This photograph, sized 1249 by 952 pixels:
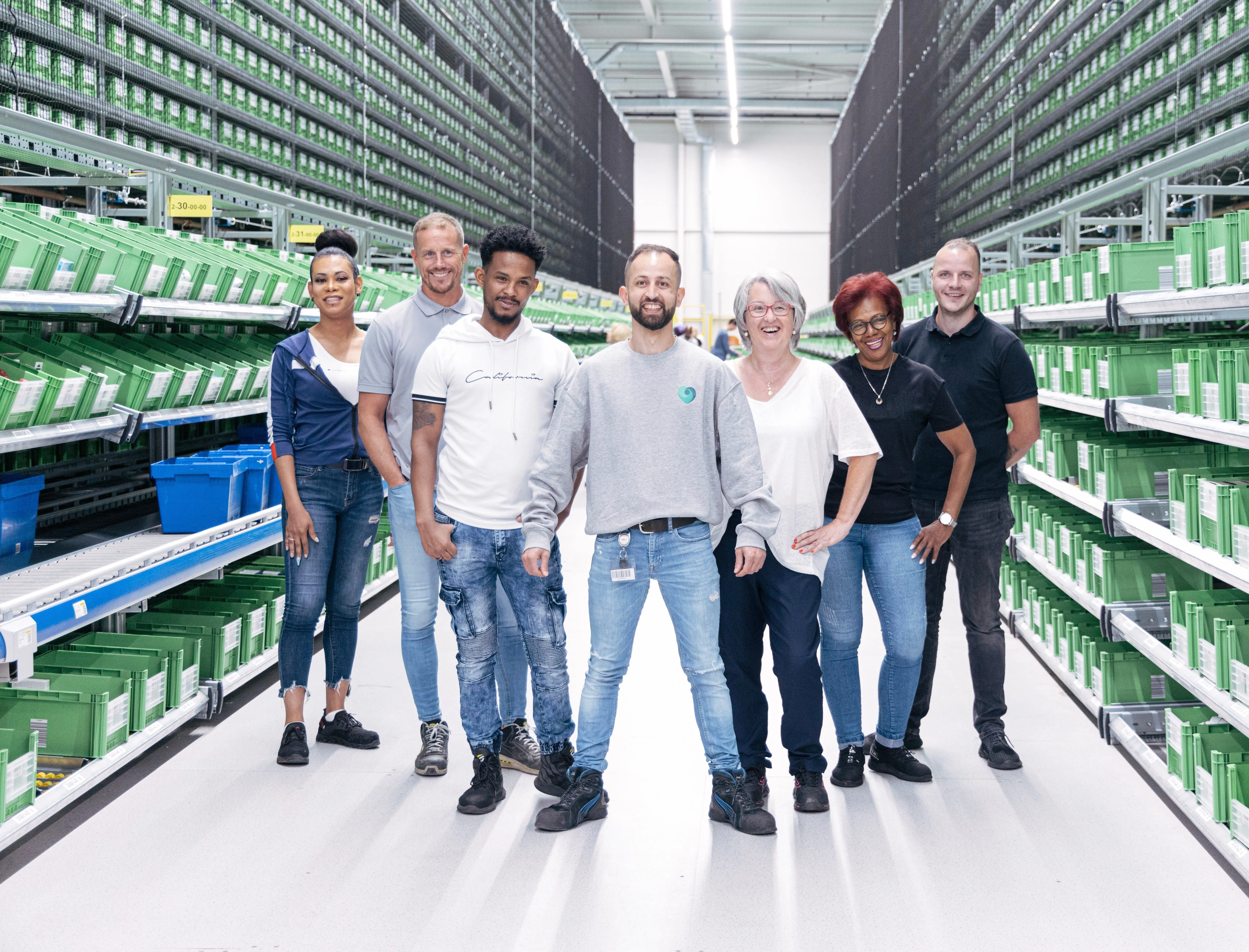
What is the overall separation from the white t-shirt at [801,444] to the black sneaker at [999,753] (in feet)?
3.20

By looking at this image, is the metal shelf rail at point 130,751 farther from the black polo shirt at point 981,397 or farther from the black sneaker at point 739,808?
the black polo shirt at point 981,397

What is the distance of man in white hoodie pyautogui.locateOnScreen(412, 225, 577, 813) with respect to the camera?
8.70 feet

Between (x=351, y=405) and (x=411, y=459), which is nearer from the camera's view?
(x=411, y=459)

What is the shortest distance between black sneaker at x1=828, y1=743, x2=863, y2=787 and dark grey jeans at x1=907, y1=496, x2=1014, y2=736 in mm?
205

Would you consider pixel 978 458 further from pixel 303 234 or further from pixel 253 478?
pixel 303 234

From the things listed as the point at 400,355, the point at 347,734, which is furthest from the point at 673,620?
the point at 347,734

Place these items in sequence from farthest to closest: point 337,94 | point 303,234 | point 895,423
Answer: point 337,94 < point 303,234 < point 895,423

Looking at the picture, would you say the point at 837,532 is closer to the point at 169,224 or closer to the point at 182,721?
the point at 182,721

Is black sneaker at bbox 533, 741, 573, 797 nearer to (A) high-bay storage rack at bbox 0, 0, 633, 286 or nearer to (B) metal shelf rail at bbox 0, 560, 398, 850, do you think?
(B) metal shelf rail at bbox 0, 560, 398, 850

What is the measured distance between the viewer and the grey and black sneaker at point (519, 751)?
3.09m

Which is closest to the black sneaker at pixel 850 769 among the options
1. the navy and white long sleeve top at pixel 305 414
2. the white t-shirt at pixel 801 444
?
the white t-shirt at pixel 801 444

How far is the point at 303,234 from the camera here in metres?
5.26

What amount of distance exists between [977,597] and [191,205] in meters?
3.23

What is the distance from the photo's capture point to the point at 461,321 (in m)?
2.72
